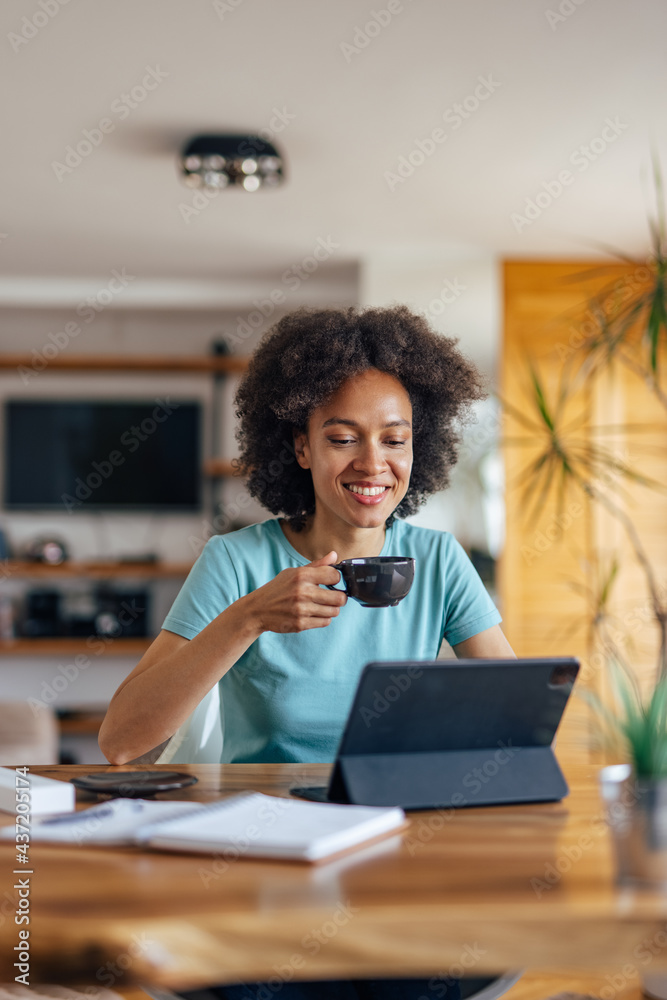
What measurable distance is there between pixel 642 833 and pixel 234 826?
36 centimetres

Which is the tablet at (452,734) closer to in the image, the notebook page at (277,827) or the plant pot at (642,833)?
the notebook page at (277,827)

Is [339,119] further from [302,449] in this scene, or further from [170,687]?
[170,687]

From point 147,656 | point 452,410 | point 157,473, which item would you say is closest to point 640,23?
point 452,410

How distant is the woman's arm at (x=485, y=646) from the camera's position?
1.62 metres

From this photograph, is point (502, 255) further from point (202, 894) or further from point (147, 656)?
point (202, 894)

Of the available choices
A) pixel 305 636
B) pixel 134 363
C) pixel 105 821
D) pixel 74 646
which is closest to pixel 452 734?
pixel 105 821

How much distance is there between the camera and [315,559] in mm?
1667

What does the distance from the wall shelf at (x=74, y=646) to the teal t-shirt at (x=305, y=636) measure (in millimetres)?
3869

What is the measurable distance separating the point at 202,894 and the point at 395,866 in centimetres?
17

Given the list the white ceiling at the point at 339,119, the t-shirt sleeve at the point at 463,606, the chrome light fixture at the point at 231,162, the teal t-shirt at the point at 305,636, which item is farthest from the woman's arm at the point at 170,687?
the chrome light fixture at the point at 231,162

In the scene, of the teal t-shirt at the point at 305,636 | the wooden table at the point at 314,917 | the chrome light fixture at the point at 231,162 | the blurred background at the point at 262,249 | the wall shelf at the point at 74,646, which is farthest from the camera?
the wall shelf at the point at 74,646

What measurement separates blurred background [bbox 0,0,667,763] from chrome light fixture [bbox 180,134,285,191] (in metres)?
0.02

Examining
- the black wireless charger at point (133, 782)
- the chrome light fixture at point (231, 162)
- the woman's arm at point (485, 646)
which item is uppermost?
the chrome light fixture at point (231, 162)

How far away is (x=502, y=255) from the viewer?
4.80 meters
